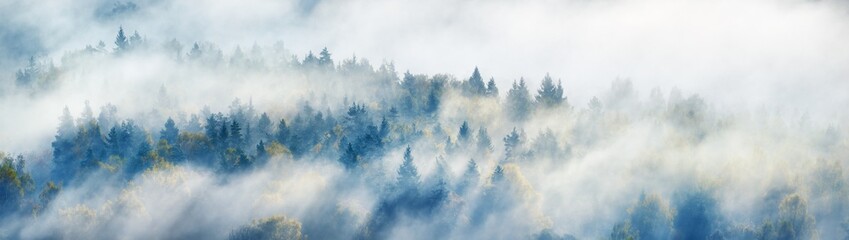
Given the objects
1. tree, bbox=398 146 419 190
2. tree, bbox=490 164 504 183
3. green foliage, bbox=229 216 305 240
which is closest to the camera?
green foliage, bbox=229 216 305 240

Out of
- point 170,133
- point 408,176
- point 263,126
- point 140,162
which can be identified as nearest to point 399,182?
point 408,176

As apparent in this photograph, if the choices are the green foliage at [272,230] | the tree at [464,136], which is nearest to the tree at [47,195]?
the green foliage at [272,230]

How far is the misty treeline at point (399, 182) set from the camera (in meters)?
128

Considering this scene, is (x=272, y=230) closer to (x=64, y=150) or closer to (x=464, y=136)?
(x=464, y=136)

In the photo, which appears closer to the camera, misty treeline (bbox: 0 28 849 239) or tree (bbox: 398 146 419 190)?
misty treeline (bbox: 0 28 849 239)

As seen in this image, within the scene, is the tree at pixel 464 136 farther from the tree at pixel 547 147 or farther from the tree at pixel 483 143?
the tree at pixel 547 147

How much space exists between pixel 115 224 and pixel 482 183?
155 feet

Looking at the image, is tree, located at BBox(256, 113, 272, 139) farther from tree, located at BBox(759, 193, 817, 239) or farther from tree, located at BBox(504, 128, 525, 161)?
tree, located at BBox(759, 193, 817, 239)

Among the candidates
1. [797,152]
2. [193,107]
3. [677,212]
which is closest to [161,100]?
[193,107]

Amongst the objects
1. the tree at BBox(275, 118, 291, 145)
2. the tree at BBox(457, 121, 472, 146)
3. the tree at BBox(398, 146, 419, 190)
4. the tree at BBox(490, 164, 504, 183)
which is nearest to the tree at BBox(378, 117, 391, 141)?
the tree at BBox(457, 121, 472, 146)

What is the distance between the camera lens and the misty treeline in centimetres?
12812

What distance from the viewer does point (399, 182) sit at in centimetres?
13350

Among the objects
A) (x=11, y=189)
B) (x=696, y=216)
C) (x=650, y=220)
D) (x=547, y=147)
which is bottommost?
(x=696, y=216)

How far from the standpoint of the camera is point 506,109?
200 m
